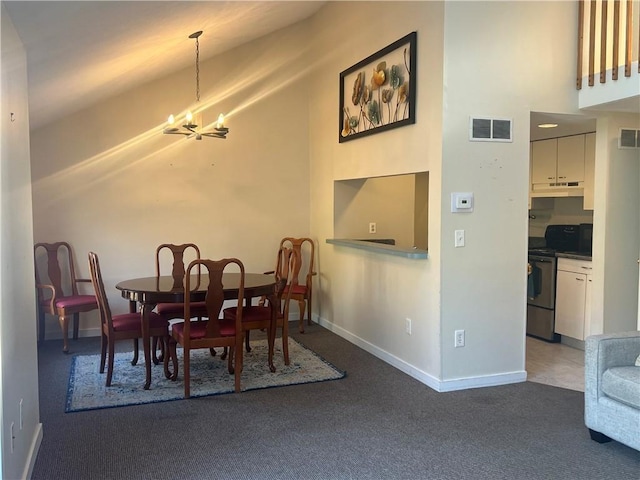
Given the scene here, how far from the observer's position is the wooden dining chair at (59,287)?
4.87 m

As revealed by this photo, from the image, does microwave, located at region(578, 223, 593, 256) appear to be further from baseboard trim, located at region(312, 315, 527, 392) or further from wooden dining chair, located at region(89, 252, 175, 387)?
wooden dining chair, located at region(89, 252, 175, 387)

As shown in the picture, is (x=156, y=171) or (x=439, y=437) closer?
(x=439, y=437)

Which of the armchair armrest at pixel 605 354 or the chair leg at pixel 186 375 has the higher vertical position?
the armchair armrest at pixel 605 354

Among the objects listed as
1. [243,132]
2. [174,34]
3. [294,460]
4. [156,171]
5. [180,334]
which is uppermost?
[174,34]

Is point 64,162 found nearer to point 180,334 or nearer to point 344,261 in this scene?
point 180,334

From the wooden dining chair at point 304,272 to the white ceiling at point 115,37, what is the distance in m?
2.17

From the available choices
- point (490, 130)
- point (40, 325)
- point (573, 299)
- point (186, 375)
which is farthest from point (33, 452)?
point (573, 299)

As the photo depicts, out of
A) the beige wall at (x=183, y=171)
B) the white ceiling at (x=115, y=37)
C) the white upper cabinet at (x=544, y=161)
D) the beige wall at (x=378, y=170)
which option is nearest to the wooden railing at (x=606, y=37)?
the beige wall at (x=378, y=170)

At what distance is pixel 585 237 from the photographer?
16.4 feet

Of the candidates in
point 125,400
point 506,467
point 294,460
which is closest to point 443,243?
point 506,467

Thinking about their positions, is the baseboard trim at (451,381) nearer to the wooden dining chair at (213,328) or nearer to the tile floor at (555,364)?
the tile floor at (555,364)

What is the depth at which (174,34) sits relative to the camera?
393cm

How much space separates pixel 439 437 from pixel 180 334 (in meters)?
1.84

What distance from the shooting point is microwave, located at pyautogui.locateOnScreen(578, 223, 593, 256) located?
496cm
